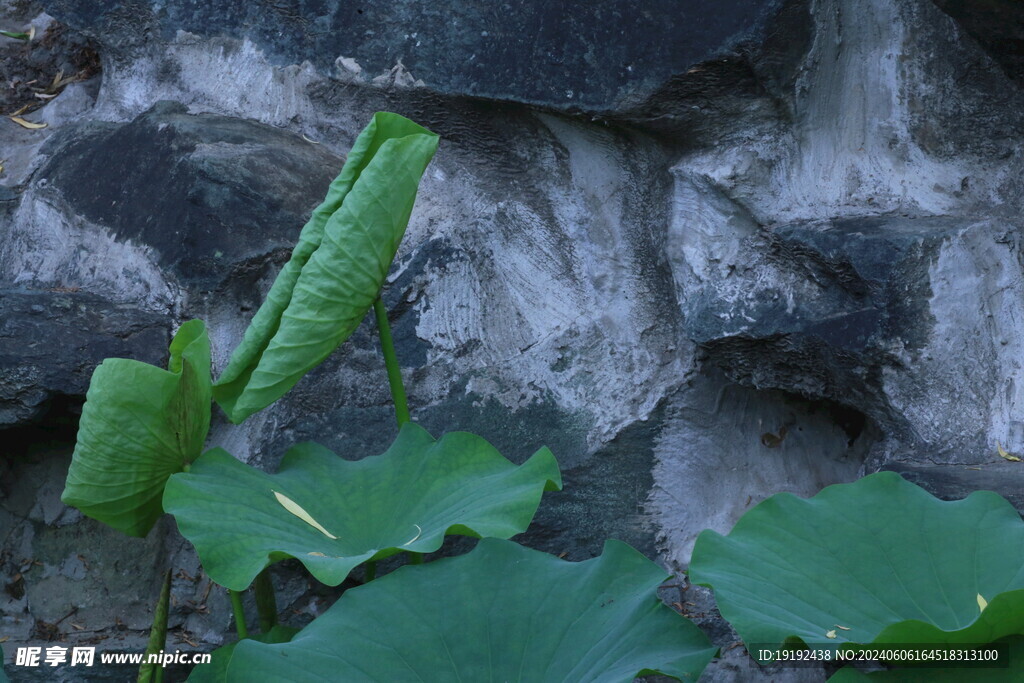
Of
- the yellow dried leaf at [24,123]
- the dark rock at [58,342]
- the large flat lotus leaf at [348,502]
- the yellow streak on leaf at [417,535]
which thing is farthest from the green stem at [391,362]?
the yellow dried leaf at [24,123]

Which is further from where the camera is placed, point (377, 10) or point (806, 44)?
point (377, 10)

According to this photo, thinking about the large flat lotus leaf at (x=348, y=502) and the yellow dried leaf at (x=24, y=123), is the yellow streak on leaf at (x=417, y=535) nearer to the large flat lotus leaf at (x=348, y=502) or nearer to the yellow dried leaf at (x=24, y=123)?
the large flat lotus leaf at (x=348, y=502)

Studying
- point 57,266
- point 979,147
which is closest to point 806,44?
point 979,147

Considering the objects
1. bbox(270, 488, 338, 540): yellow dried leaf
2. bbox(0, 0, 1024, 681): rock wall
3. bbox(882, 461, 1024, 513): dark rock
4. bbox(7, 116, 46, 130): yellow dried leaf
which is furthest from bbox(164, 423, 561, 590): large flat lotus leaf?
bbox(7, 116, 46, 130): yellow dried leaf

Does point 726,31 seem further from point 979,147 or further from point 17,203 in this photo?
point 17,203

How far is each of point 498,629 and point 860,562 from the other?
44cm

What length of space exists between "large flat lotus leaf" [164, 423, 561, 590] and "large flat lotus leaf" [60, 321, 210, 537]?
6cm

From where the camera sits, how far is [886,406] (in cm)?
150

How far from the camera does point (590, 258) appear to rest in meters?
1.77

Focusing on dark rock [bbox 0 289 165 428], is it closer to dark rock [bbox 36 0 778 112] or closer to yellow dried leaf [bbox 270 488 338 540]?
yellow dried leaf [bbox 270 488 338 540]

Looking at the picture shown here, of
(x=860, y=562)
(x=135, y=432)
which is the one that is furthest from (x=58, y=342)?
(x=860, y=562)

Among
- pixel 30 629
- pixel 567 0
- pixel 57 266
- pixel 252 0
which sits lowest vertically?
pixel 30 629

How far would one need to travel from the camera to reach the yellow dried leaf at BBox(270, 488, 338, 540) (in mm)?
1324

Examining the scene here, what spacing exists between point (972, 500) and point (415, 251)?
1015mm
